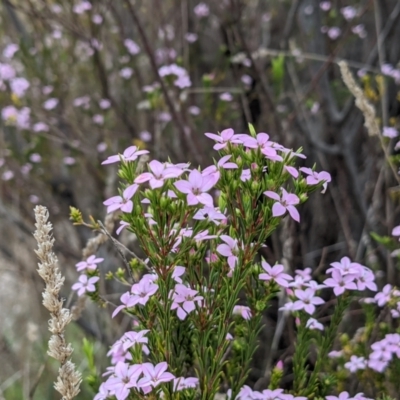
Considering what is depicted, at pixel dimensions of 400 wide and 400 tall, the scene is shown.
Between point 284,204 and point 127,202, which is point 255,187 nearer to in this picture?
point 284,204

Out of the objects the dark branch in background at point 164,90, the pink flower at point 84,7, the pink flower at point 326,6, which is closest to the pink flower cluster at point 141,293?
the dark branch in background at point 164,90

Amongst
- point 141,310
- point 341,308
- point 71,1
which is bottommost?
point 141,310

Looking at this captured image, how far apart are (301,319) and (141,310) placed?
14.4 inches

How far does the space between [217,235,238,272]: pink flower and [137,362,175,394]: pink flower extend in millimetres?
202

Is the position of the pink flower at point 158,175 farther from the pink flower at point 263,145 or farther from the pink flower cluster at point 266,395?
the pink flower cluster at point 266,395

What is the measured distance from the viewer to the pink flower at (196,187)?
0.80 metres

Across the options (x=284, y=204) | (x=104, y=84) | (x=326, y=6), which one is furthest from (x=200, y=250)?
(x=326, y=6)

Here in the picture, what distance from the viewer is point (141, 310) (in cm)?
97

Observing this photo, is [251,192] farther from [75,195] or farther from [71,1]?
[75,195]

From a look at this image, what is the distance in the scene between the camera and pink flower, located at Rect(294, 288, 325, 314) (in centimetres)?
109

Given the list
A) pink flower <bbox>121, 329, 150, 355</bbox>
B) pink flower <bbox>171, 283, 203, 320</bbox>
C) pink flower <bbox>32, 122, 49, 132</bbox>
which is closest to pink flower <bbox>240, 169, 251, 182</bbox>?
pink flower <bbox>171, 283, 203, 320</bbox>

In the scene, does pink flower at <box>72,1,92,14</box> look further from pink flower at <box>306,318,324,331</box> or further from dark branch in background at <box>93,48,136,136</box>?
pink flower at <box>306,318,324,331</box>

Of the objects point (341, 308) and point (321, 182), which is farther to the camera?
point (341, 308)

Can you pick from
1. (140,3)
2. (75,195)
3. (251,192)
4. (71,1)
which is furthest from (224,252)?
(140,3)
